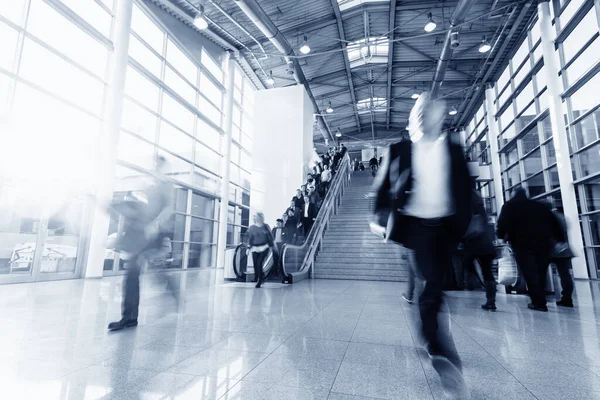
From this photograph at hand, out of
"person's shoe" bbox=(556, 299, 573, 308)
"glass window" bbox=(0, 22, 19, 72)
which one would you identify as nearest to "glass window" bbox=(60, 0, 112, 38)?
"glass window" bbox=(0, 22, 19, 72)

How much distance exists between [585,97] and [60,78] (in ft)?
49.9

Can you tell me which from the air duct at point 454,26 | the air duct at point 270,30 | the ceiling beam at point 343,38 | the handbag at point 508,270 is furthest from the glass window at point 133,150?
the air duct at point 454,26

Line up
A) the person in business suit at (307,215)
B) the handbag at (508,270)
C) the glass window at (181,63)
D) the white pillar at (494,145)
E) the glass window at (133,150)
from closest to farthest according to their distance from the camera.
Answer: the handbag at (508,270) < the person in business suit at (307,215) < the glass window at (133,150) < the glass window at (181,63) < the white pillar at (494,145)

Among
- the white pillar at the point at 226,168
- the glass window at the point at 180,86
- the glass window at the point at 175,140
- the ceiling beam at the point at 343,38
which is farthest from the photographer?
the white pillar at the point at 226,168

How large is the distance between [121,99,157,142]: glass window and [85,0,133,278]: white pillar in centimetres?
138

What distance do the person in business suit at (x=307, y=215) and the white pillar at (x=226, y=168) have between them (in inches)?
237

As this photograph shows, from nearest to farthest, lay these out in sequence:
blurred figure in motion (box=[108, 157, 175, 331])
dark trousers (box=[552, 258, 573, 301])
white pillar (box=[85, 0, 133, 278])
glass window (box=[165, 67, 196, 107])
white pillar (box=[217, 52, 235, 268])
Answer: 1. blurred figure in motion (box=[108, 157, 175, 331])
2. dark trousers (box=[552, 258, 573, 301])
3. white pillar (box=[85, 0, 133, 278])
4. glass window (box=[165, 67, 196, 107])
5. white pillar (box=[217, 52, 235, 268])

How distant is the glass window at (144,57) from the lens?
37.6 feet

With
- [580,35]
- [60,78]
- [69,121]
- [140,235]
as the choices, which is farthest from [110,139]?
[580,35]

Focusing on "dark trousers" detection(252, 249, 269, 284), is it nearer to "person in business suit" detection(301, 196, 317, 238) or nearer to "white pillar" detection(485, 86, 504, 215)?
"person in business suit" detection(301, 196, 317, 238)

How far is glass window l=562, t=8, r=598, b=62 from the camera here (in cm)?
923

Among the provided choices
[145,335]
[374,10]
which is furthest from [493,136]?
[145,335]

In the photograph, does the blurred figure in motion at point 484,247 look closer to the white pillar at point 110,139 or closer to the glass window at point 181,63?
the white pillar at point 110,139

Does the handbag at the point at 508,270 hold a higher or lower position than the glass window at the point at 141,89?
lower
